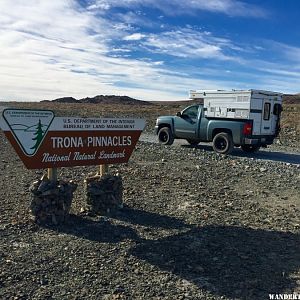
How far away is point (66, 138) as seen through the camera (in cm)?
667

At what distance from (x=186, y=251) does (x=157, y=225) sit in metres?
1.15

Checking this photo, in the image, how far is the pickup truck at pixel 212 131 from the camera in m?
16.0

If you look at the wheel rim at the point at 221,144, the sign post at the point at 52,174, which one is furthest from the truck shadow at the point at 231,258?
the wheel rim at the point at 221,144

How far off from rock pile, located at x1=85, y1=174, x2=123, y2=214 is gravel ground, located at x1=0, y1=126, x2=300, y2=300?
232 millimetres

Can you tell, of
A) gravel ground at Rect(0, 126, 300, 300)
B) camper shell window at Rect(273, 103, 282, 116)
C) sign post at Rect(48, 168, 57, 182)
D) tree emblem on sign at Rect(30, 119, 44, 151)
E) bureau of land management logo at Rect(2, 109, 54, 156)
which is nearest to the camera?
gravel ground at Rect(0, 126, 300, 300)

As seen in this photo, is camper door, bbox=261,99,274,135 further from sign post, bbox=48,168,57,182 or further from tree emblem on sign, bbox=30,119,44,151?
tree emblem on sign, bbox=30,119,44,151

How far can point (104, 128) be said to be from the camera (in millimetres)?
7172

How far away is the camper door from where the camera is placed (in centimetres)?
1608

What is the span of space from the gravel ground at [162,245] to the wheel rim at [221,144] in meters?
6.42

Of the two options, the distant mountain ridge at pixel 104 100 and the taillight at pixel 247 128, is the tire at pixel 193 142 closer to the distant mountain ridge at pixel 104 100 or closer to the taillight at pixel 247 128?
the taillight at pixel 247 128

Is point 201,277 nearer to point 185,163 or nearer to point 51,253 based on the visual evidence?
point 51,253

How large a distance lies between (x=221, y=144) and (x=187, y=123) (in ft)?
6.99

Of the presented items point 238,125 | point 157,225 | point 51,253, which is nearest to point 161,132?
point 238,125

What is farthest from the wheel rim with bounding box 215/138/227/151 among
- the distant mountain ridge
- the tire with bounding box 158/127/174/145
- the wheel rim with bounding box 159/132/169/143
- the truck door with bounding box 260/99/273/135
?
the distant mountain ridge
